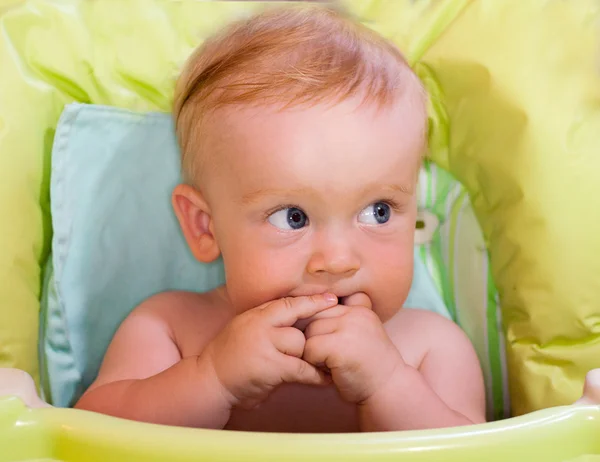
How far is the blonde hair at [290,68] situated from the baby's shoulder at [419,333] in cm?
27

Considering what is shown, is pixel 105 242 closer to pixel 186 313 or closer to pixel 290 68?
pixel 186 313

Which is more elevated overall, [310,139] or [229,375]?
[310,139]

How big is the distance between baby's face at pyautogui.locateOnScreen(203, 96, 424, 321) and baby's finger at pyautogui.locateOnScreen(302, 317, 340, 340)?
37mm

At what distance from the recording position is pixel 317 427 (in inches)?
34.8

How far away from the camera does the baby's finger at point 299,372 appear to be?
2.36ft

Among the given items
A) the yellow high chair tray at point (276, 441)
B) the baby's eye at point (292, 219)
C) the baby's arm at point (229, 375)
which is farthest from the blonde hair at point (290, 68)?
the yellow high chair tray at point (276, 441)

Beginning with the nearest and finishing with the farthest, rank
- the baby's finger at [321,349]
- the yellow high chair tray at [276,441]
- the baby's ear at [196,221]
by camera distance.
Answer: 1. the yellow high chair tray at [276,441]
2. the baby's finger at [321,349]
3. the baby's ear at [196,221]

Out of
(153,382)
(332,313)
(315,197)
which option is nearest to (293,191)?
(315,197)

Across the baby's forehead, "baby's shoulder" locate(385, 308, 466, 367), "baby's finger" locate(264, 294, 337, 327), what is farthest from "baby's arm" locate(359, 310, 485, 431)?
the baby's forehead

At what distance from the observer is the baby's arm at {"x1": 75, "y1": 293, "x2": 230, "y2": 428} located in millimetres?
743

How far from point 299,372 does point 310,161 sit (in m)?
0.20

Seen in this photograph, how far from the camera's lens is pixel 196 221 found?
2.94 ft

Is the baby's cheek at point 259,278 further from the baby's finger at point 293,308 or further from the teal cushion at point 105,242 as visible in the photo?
the teal cushion at point 105,242

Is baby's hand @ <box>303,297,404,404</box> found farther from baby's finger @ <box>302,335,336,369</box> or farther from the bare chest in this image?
the bare chest
